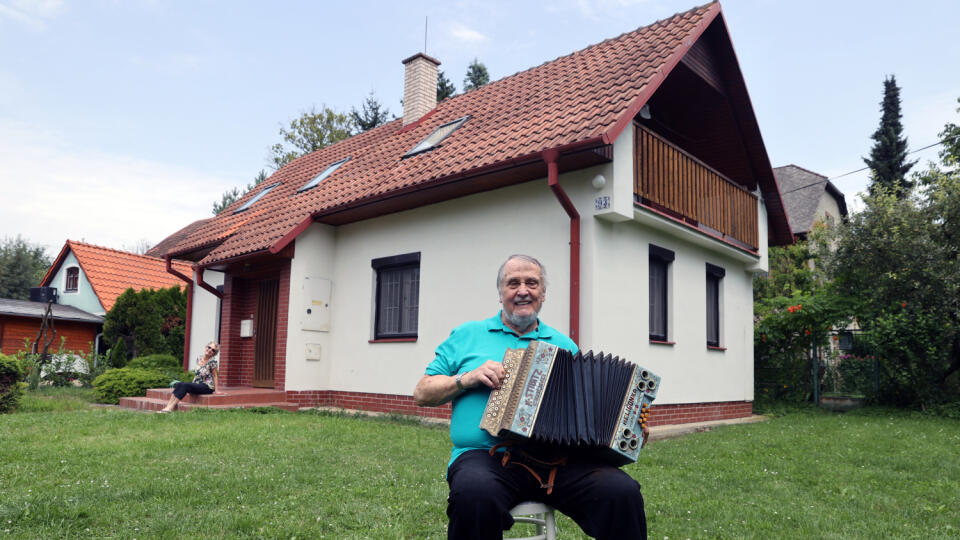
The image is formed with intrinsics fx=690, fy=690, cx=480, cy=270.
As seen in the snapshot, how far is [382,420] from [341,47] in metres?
7.37

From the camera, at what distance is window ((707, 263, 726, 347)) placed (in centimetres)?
1156

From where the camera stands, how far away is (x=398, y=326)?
1070 cm

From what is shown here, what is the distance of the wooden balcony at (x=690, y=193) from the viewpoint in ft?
29.4

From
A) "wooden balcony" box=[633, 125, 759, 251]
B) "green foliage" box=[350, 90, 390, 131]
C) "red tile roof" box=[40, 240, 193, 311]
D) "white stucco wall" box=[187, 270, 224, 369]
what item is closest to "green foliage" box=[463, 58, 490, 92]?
"green foliage" box=[350, 90, 390, 131]

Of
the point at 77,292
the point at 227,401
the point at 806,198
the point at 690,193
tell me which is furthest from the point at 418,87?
the point at 806,198

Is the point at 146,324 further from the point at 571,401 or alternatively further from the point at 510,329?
the point at 571,401

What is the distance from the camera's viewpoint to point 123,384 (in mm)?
12164

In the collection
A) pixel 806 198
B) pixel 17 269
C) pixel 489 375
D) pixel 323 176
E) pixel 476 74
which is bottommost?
pixel 489 375

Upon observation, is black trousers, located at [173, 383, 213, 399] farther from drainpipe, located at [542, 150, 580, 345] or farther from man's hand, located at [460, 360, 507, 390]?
man's hand, located at [460, 360, 507, 390]

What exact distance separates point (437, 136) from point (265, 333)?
466cm

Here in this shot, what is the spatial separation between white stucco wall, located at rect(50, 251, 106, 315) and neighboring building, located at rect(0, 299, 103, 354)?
1.20 feet

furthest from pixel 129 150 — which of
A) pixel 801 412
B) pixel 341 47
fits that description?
pixel 801 412

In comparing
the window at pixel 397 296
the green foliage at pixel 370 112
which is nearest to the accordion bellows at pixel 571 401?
the window at pixel 397 296

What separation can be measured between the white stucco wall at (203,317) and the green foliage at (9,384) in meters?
4.35
